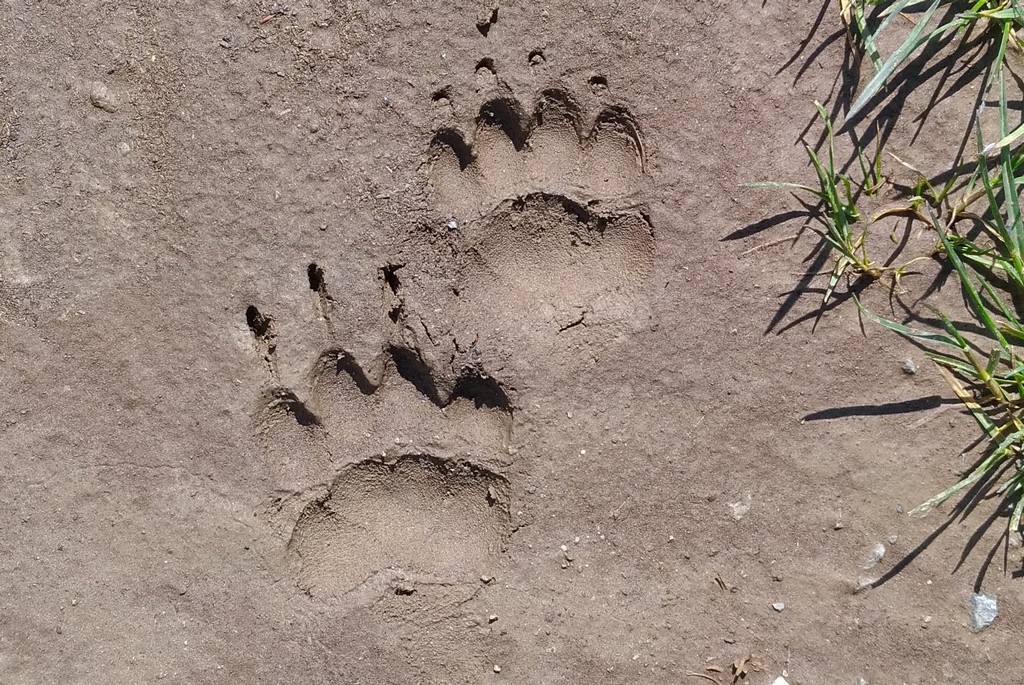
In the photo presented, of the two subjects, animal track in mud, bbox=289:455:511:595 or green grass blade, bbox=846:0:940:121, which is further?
animal track in mud, bbox=289:455:511:595

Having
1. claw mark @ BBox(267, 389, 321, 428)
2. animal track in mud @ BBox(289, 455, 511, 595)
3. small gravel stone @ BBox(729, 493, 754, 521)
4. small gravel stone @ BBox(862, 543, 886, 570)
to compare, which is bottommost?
animal track in mud @ BBox(289, 455, 511, 595)

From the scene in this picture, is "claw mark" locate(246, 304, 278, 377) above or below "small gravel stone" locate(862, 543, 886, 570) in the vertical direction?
above

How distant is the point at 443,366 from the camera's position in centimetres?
138

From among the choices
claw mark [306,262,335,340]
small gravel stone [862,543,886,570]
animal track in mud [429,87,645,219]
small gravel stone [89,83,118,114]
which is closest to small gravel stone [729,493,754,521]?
small gravel stone [862,543,886,570]

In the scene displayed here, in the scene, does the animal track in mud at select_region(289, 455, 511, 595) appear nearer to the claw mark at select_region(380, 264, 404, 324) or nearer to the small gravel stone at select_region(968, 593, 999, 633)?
the claw mark at select_region(380, 264, 404, 324)

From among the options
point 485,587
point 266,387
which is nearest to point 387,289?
point 266,387

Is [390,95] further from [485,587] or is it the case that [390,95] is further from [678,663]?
[678,663]

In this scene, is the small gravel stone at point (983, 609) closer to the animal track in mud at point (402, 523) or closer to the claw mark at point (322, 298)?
the animal track in mud at point (402, 523)

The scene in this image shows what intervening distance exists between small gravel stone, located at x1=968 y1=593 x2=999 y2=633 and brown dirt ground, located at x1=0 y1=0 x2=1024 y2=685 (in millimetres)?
27

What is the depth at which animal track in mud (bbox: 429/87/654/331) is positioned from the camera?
1372 mm

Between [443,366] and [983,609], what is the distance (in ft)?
3.95

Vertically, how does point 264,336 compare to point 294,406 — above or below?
above

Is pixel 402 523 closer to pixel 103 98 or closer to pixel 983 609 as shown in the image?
pixel 103 98

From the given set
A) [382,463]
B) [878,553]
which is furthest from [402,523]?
[878,553]
